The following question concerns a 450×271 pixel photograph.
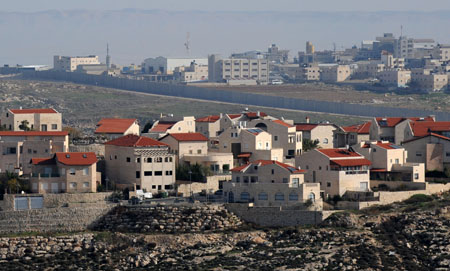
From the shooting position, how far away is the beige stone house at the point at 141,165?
64.1m

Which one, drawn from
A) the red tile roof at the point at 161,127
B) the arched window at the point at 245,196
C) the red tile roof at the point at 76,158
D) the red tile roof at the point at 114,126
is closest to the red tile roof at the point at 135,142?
the red tile roof at the point at 76,158

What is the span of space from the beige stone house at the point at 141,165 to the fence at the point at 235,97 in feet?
142

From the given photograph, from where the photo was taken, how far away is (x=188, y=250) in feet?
189

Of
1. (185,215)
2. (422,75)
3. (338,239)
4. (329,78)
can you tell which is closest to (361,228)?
(338,239)

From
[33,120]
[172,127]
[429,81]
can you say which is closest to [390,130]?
[172,127]

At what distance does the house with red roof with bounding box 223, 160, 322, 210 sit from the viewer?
6125 centimetres

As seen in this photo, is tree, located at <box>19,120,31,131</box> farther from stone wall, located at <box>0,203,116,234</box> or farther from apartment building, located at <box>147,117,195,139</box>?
stone wall, located at <box>0,203,116,234</box>

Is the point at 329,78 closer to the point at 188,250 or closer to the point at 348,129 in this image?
the point at 348,129

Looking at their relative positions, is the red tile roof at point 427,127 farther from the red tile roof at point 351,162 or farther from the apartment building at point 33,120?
the apartment building at point 33,120

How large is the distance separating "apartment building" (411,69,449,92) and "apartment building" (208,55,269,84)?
25.7m

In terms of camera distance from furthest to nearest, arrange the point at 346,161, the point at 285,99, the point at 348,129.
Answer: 1. the point at 285,99
2. the point at 348,129
3. the point at 346,161

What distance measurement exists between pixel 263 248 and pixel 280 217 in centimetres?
306

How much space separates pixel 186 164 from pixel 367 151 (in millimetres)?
8166

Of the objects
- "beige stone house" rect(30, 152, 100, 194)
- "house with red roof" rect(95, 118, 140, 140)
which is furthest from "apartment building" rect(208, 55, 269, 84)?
"beige stone house" rect(30, 152, 100, 194)
